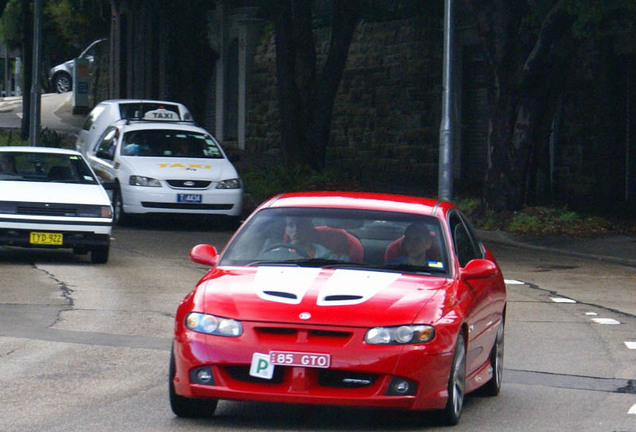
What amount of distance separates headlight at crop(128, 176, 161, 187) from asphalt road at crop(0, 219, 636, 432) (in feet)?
10.8

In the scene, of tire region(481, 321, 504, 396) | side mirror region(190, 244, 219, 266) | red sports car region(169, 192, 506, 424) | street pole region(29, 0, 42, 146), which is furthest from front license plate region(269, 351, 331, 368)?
street pole region(29, 0, 42, 146)

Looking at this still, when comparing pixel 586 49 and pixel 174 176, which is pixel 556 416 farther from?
pixel 586 49

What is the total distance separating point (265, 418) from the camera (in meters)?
7.55

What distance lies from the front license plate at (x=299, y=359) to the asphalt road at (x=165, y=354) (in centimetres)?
51

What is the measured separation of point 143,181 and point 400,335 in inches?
595

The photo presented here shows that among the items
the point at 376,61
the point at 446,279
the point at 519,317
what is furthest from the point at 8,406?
the point at 376,61

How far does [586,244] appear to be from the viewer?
70.2 ft

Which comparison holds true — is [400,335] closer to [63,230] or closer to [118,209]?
[63,230]

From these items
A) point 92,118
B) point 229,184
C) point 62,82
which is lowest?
point 229,184

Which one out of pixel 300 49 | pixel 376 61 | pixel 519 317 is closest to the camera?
pixel 519 317

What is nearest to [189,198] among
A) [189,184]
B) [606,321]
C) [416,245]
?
[189,184]

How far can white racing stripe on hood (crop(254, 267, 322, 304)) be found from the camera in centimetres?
719

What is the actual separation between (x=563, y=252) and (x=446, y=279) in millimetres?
13368

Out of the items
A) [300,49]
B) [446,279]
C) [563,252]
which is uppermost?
[300,49]
